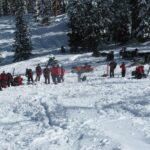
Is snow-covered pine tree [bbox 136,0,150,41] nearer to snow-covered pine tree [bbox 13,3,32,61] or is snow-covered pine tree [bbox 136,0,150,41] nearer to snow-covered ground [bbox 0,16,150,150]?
snow-covered pine tree [bbox 13,3,32,61]

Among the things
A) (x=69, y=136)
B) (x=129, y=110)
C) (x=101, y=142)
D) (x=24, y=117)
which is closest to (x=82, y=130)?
(x=69, y=136)

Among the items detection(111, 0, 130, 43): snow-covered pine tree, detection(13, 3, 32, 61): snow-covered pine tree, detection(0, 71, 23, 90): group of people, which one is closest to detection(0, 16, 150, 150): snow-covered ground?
detection(0, 71, 23, 90): group of people

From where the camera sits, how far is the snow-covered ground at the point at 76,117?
15.8 m

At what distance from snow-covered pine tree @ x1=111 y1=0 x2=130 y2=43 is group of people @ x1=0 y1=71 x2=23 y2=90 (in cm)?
2788

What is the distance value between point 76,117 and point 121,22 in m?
44.5

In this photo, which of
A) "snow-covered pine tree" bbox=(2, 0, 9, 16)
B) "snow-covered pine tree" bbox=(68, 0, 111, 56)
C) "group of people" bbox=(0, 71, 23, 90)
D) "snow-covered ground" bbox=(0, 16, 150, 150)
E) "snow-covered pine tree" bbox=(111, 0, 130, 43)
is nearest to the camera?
"snow-covered ground" bbox=(0, 16, 150, 150)

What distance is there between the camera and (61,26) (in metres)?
90.1

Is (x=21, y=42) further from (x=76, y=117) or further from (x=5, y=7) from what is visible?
(x=5, y=7)

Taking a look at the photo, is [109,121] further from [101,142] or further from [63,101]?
[63,101]

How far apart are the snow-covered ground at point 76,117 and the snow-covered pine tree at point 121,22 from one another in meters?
30.4

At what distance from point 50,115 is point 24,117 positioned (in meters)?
1.30

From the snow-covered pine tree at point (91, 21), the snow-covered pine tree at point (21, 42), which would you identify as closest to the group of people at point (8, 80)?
the snow-covered pine tree at point (91, 21)

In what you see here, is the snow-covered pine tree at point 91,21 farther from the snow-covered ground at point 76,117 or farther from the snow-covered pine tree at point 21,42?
the snow-covered ground at point 76,117

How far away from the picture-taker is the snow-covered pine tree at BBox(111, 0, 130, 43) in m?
62.4
